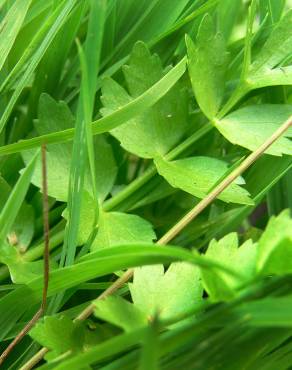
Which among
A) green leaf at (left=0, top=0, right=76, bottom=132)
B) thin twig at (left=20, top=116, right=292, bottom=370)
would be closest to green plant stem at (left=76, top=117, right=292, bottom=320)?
thin twig at (left=20, top=116, right=292, bottom=370)

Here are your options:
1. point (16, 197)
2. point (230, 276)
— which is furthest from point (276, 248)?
point (16, 197)

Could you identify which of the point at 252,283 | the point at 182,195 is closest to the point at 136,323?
the point at 252,283

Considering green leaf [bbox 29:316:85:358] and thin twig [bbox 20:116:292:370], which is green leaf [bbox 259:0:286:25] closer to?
thin twig [bbox 20:116:292:370]

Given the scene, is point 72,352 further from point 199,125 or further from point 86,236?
point 199,125

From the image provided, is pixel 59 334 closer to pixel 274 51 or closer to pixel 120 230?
pixel 120 230

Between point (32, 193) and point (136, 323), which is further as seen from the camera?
point (32, 193)
